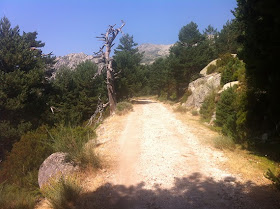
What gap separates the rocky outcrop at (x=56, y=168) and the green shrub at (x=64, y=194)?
33.3 inches

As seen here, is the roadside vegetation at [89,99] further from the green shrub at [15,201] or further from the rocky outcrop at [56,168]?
the rocky outcrop at [56,168]

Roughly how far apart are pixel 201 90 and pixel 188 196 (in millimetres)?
11747

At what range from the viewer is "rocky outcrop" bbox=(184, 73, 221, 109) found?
46.3 feet

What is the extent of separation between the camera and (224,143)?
6820 mm

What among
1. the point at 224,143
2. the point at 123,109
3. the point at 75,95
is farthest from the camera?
the point at 75,95

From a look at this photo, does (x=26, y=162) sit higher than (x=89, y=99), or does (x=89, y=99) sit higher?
(x=89, y=99)

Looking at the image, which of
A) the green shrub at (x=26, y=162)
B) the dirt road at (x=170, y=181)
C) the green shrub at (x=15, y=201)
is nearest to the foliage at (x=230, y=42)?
the dirt road at (x=170, y=181)

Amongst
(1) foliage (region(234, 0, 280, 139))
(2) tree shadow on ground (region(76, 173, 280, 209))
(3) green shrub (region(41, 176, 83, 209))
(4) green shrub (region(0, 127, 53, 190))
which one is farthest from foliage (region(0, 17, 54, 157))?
(1) foliage (region(234, 0, 280, 139))

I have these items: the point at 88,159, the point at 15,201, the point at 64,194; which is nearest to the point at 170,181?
the point at 88,159

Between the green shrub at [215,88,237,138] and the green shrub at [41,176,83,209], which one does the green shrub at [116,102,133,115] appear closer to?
the green shrub at [215,88,237,138]

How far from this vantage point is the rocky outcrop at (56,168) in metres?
5.53

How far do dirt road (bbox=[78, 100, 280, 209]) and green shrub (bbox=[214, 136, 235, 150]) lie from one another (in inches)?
10.9

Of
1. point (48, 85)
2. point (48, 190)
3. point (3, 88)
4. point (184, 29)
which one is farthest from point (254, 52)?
point (184, 29)

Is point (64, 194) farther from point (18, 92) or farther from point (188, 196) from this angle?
point (18, 92)
